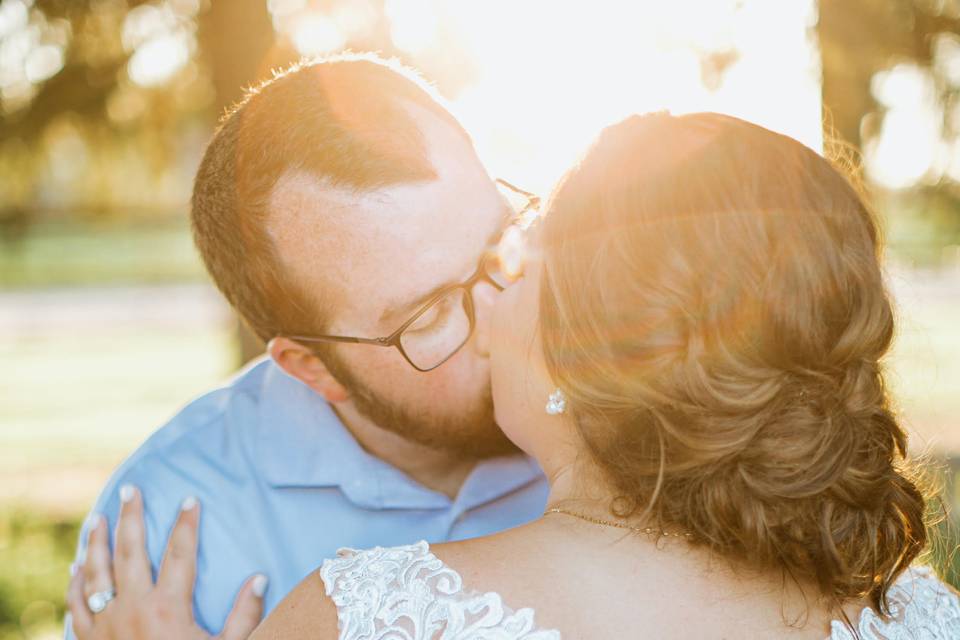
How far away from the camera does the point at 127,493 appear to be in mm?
2635

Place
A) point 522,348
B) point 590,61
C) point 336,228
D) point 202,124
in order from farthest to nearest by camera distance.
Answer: point 202,124, point 590,61, point 336,228, point 522,348

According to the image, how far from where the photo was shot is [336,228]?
9.05ft

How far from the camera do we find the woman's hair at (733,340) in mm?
1799

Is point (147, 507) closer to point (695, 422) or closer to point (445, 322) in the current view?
point (445, 322)

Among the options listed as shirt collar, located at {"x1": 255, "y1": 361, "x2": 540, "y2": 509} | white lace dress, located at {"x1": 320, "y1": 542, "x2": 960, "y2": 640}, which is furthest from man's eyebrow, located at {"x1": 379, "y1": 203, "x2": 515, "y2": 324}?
white lace dress, located at {"x1": 320, "y1": 542, "x2": 960, "y2": 640}

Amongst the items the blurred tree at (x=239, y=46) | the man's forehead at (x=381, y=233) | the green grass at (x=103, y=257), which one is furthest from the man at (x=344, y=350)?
the green grass at (x=103, y=257)

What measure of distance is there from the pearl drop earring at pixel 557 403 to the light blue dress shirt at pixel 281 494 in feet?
2.80

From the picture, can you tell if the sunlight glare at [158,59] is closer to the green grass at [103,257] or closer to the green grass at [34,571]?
the green grass at [34,571]

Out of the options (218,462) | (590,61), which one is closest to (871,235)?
(218,462)

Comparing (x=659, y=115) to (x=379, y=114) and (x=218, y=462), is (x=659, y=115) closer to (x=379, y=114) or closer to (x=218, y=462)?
(x=379, y=114)

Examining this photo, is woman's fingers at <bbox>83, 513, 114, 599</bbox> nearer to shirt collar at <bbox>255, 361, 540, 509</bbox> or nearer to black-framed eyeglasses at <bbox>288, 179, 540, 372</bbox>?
shirt collar at <bbox>255, 361, 540, 509</bbox>

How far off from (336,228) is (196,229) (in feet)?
2.01

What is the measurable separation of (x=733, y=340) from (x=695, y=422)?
0.16 m

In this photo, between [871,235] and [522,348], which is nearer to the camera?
[871,235]
